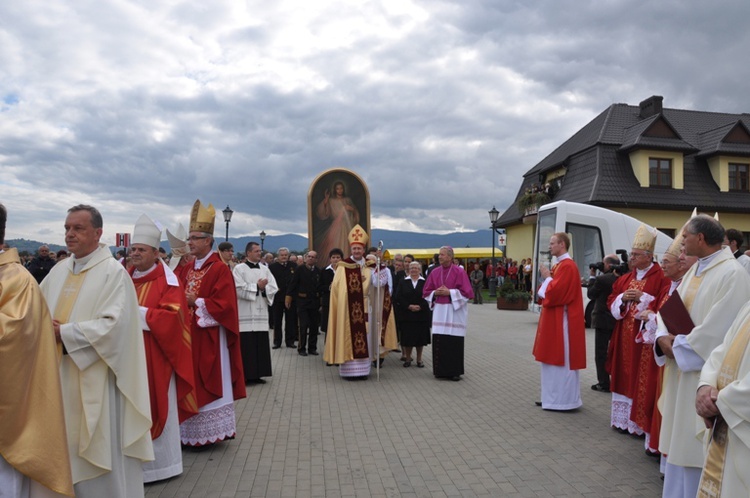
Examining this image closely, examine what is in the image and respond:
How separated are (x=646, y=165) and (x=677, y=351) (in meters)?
26.7

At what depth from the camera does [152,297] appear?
15.3 feet

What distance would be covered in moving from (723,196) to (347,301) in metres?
26.2

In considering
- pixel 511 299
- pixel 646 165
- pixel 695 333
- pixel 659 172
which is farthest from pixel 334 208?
pixel 659 172

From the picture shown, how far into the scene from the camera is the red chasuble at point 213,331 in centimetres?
556

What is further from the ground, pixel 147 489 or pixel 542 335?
pixel 542 335

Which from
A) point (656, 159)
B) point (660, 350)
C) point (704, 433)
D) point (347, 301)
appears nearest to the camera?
point (704, 433)

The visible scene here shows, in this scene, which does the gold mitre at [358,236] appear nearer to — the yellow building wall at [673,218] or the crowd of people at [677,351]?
the crowd of people at [677,351]

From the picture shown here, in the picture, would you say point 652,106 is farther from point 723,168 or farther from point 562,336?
point 562,336

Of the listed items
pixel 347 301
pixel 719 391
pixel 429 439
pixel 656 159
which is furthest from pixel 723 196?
pixel 719 391

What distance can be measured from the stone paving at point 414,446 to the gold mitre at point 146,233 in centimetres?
200

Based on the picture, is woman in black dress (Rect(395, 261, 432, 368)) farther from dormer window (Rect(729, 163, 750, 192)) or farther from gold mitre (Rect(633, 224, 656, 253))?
dormer window (Rect(729, 163, 750, 192))

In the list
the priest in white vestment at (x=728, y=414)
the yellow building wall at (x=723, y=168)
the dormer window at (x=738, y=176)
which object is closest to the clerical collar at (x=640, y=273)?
→ the priest in white vestment at (x=728, y=414)

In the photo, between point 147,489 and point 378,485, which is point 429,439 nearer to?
point 378,485

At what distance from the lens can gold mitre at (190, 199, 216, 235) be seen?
6.05m
